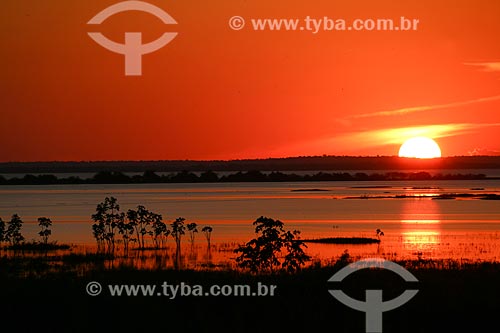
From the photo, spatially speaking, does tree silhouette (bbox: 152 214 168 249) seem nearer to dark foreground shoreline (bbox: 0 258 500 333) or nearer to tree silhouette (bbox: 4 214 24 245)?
tree silhouette (bbox: 4 214 24 245)

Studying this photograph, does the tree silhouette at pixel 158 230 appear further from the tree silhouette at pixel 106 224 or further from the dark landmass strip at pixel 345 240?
the dark landmass strip at pixel 345 240

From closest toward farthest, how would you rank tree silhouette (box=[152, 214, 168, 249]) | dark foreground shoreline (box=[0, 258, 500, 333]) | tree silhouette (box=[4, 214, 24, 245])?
dark foreground shoreline (box=[0, 258, 500, 333])
tree silhouette (box=[4, 214, 24, 245])
tree silhouette (box=[152, 214, 168, 249])

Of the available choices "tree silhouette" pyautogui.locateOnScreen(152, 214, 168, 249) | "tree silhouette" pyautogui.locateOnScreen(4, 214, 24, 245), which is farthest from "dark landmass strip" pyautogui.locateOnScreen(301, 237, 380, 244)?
"tree silhouette" pyautogui.locateOnScreen(4, 214, 24, 245)

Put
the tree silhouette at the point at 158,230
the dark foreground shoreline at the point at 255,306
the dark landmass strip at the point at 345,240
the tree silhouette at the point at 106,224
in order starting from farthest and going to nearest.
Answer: the dark landmass strip at the point at 345,240 → the tree silhouette at the point at 158,230 → the tree silhouette at the point at 106,224 → the dark foreground shoreline at the point at 255,306

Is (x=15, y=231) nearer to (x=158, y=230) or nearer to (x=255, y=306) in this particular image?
(x=158, y=230)

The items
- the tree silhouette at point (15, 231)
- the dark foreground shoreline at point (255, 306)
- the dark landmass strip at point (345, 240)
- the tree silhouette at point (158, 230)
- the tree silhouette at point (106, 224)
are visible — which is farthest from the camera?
the dark landmass strip at point (345, 240)

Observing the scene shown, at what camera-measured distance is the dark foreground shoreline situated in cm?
1714

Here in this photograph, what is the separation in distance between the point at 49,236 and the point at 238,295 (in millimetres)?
24375

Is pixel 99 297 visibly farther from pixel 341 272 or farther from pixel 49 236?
pixel 49 236

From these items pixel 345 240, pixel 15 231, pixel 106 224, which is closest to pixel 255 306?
pixel 15 231

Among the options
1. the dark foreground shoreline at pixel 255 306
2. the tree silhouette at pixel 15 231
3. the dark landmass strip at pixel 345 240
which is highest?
the tree silhouette at pixel 15 231

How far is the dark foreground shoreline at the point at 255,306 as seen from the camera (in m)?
17.1

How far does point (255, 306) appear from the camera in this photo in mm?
19000

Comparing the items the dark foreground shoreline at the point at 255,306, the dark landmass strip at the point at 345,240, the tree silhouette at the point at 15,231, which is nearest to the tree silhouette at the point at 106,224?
→ the tree silhouette at the point at 15,231
